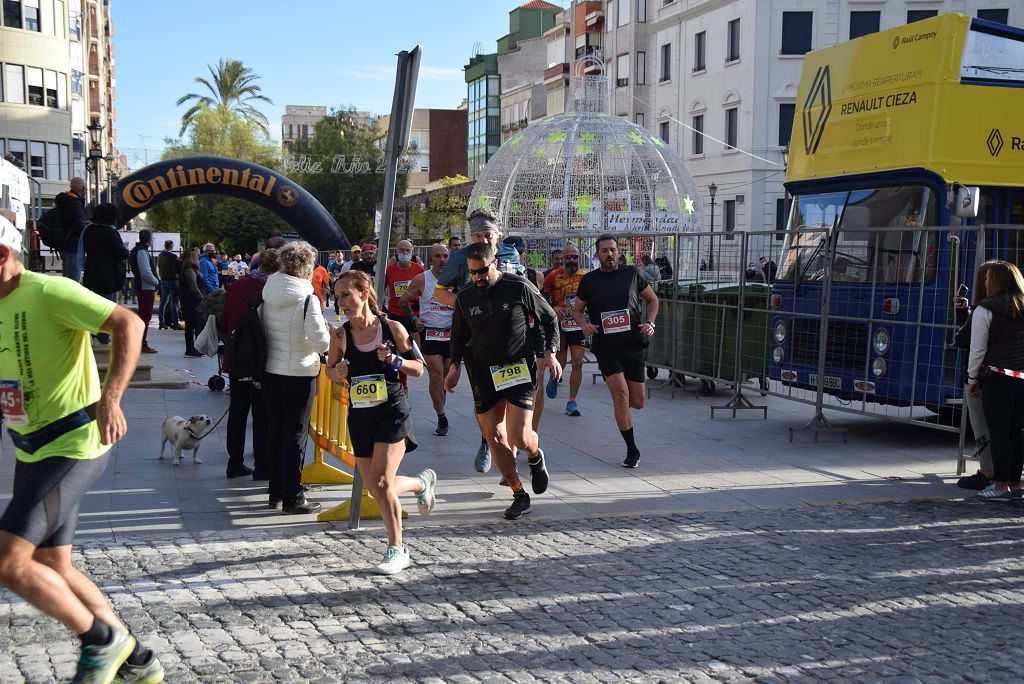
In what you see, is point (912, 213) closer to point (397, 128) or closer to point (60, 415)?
point (397, 128)

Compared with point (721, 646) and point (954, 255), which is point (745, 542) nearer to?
point (721, 646)

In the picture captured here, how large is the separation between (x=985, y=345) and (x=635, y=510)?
9.17 ft

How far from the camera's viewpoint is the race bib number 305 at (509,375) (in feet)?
23.6

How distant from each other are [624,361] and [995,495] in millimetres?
3011

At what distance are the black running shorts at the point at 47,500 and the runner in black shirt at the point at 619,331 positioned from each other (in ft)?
18.0

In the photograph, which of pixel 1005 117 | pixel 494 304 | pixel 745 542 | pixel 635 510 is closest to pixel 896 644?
pixel 745 542

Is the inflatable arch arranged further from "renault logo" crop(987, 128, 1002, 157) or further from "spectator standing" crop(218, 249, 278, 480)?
"renault logo" crop(987, 128, 1002, 157)

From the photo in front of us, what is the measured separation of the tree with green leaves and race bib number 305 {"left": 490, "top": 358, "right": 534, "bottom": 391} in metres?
55.5

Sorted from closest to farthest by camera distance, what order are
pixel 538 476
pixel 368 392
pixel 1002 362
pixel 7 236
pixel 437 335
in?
pixel 368 392
pixel 7 236
pixel 538 476
pixel 1002 362
pixel 437 335

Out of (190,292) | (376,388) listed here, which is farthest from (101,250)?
(376,388)

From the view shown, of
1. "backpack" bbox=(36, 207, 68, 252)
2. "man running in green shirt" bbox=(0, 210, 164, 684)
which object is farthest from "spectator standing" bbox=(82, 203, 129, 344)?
"man running in green shirt" bbox=(0, 210, 164, 684)

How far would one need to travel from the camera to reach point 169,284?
23.2 meters

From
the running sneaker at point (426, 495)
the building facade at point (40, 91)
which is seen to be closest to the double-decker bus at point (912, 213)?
the running sneaker at point (426, 495)

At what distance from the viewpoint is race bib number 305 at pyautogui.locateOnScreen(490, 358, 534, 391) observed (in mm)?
7201
